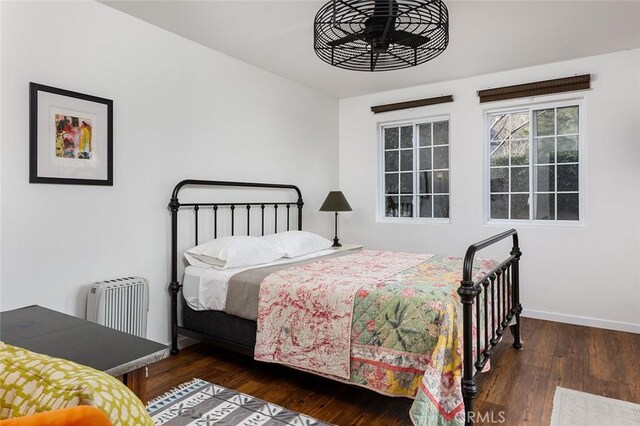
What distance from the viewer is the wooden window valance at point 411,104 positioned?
423cm

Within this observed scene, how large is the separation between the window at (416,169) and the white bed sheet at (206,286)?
2213 millimetres

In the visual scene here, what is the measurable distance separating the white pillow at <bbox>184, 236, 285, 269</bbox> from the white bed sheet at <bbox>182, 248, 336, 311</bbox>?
0.18 ft

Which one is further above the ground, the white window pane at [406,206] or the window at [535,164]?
the window at [535,164]

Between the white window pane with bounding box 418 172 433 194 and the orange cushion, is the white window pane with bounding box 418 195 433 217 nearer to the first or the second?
the white window pane with bounding box 418 172 433 194

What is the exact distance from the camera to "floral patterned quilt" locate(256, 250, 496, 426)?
173 centimetres

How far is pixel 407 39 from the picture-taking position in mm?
2279

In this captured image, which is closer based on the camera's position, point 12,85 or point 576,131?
point 12,85

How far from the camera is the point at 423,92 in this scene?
14.5 feet

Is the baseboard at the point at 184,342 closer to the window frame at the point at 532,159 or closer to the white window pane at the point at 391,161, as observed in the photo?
the white window pane at the point at 391,161

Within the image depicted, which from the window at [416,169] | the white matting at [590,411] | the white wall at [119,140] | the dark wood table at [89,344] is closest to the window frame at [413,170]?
the window at [416,169]

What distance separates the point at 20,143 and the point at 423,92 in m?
3.75

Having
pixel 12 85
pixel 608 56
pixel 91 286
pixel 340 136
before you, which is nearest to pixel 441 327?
pixel 91 286

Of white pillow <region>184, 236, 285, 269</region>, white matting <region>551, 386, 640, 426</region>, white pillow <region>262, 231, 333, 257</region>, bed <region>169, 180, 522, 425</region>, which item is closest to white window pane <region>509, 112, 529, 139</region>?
bed <region>169, 180, 522, 425</region>

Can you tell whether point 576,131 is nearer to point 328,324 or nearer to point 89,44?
point 328,324
